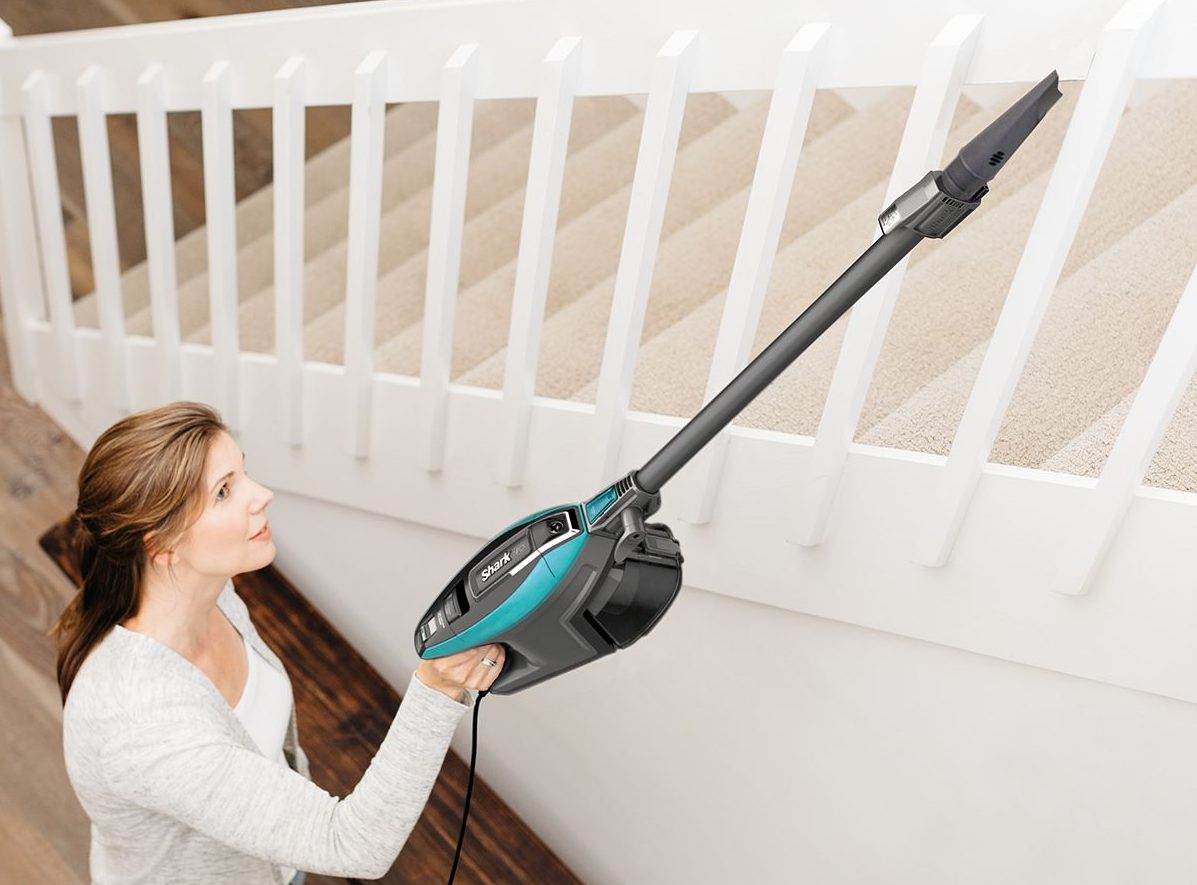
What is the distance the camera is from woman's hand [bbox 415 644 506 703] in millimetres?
938

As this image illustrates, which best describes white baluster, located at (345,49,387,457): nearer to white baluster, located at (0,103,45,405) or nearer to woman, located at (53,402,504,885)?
woman, located at (53,402,504,885)

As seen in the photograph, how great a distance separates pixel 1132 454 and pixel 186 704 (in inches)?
37.8

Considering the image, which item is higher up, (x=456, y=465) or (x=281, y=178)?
(x=281, y=178)

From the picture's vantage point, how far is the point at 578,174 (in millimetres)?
2268

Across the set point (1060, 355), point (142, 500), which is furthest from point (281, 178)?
point (1060, 355)

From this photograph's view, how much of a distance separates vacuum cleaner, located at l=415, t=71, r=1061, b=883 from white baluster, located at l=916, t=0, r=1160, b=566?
289mm

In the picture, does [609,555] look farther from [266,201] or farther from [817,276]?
[266,201]

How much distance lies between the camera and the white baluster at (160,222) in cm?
165

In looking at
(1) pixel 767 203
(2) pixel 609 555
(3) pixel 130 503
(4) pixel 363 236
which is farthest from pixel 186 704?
(1) pixel 767 203

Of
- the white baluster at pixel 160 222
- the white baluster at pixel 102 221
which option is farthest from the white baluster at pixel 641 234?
the white baluster at pixel 102 221

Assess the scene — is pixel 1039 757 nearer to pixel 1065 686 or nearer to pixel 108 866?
pixel 1065 686

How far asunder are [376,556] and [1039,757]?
1.08 metres

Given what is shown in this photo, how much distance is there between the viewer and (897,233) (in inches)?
27.1

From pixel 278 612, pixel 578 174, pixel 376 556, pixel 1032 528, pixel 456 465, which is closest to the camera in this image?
pixel 1032 528
